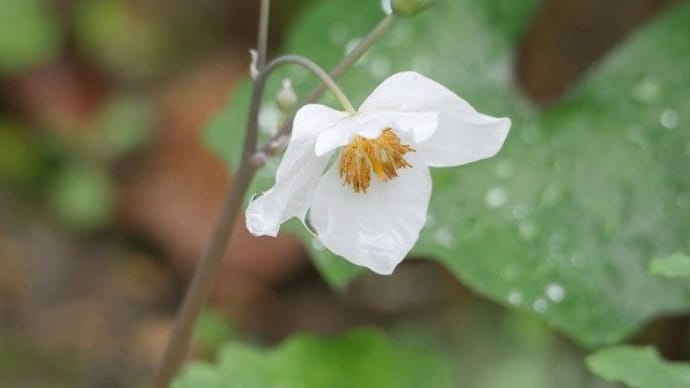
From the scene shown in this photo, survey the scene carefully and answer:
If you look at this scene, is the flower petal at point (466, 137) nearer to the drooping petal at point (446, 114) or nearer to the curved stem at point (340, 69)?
the drooping petal at point (446, 114)

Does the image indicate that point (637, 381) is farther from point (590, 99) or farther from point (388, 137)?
point (590, 99)

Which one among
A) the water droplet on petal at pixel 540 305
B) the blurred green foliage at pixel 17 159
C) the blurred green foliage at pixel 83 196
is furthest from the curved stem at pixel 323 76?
the blurred green foliage at pixel 17 159

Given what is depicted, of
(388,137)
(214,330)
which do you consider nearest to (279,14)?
(214,330)

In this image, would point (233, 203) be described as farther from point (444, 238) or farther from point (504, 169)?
point (504, 169)

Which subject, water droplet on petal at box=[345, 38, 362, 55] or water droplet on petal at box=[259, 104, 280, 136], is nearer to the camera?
water droplet on petal at box=[259, 104, 280, 136]

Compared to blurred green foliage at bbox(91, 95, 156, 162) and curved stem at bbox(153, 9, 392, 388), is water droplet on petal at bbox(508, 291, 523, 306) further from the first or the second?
blurred green foliage at bbox(91, 95, 156, 162)

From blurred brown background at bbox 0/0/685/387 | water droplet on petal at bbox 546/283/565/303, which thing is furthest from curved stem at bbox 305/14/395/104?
blurred brown background at bbox 0/0/685/387
